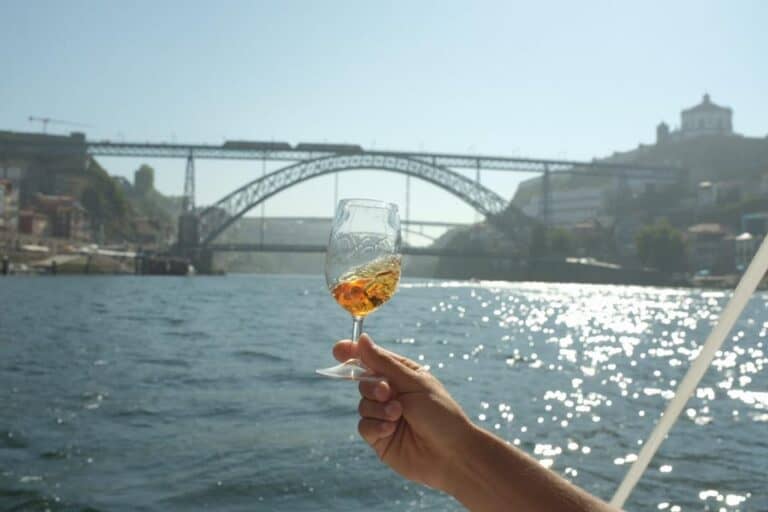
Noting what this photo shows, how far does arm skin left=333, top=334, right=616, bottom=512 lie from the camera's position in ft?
2.91

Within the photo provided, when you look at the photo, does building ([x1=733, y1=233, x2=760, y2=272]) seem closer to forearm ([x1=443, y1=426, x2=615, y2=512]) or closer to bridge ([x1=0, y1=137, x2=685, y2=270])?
bridge ([x1=0, y1=137, x2=685, y2=270])

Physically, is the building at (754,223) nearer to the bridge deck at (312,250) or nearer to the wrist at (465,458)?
the bridge deck at (312,250)

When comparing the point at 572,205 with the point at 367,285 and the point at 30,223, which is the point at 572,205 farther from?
the point at 367,285

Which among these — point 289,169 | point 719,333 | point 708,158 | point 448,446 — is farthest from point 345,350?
point 708,158

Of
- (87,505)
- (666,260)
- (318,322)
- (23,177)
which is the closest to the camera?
(87,505)

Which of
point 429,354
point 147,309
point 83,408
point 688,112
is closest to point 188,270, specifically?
point 147,309

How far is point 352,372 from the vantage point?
98cm

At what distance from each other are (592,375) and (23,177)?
60.1 m

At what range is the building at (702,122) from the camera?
85.5m

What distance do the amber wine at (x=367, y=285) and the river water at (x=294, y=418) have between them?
2.81m

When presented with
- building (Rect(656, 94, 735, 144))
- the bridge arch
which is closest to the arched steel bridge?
the bridge arch

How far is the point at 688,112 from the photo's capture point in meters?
86.7

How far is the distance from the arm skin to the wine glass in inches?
4.6

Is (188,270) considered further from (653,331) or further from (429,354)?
(429,354)
